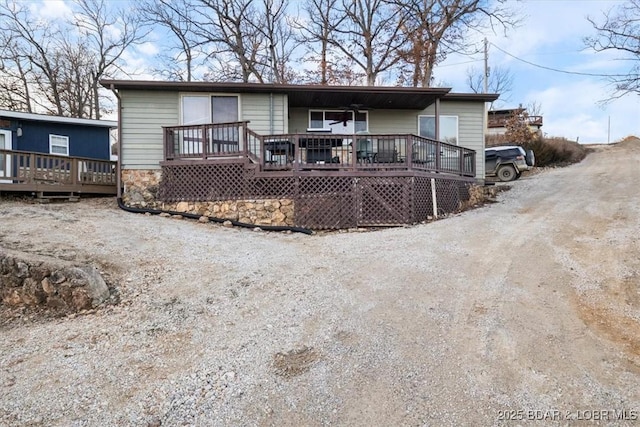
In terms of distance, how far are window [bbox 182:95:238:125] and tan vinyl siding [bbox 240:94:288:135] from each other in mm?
296

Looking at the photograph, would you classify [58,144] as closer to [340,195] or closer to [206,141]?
[206,141]

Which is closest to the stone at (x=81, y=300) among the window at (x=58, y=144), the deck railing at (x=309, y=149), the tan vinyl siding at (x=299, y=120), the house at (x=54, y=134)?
the deck railing at (x=309, y=149)

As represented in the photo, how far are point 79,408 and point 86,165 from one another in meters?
10.1

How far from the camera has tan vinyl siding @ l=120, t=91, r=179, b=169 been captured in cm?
1043

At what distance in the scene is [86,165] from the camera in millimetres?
11086

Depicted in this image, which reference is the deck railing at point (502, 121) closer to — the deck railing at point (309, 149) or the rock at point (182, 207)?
the deck railing at point (309, 149)

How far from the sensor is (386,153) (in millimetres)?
9133

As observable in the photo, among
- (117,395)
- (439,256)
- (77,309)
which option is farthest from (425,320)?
(77,309)

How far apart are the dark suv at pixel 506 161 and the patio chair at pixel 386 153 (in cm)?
803

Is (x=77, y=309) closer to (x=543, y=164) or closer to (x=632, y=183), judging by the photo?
(x=632, y=183)

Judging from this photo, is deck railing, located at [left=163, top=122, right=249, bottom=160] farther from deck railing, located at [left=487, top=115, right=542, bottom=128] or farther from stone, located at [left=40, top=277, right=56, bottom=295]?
deck railing, located at [left=487, top=115, right=542, bottom=128]

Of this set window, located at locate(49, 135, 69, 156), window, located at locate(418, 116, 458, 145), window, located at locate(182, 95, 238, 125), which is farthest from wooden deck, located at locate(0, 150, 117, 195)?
window, located at locate(418, 116, 458, 145)

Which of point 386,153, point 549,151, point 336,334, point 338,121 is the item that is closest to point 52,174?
point 338,121

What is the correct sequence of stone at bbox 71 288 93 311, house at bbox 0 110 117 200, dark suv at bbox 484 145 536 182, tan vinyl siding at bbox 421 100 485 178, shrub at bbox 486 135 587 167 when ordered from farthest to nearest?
shrub at bbox 486 135 587 167 → dark suv at bbox 484 145 536 182 → tan vinyl siding at bbox 421 100 485 178 → house at bbox 0 110 117 200 → stone at bbox 71 288 93 311
